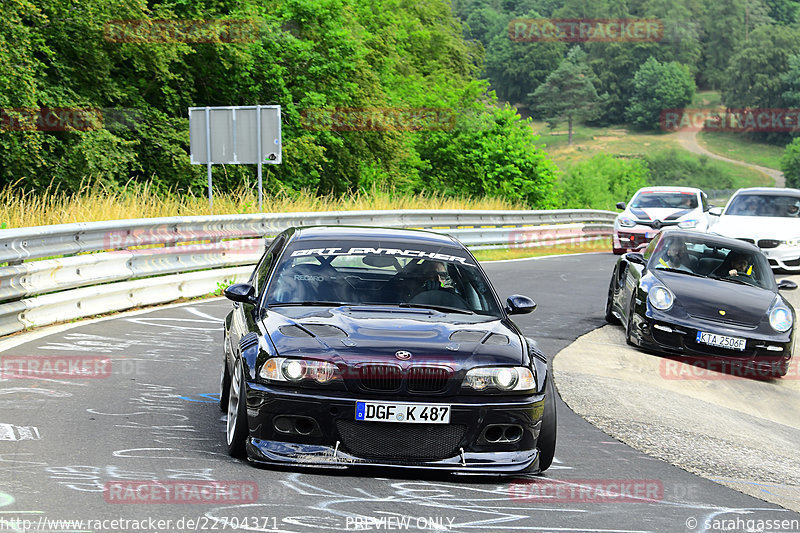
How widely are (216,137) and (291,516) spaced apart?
16.5 metres

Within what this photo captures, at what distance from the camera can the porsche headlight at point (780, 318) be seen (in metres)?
11.4

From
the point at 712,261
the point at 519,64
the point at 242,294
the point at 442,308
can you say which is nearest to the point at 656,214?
the point at 712,261

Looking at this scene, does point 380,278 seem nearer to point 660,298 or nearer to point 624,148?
point 660,298

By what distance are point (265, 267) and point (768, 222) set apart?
16939mm

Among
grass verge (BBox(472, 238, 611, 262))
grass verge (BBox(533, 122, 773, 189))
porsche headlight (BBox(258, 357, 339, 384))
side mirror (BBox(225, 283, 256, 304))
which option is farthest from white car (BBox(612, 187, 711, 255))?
grass verge (BBox(533, 122, 773, 189))

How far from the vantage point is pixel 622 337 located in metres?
12.5

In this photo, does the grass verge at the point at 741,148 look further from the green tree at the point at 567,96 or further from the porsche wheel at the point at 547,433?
the porsche wheel at the point at 547,433

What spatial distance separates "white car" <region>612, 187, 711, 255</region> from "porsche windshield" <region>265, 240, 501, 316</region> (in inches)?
749

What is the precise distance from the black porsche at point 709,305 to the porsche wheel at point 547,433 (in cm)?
575

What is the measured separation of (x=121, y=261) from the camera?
493 inches

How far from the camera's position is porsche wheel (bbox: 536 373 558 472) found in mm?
5790

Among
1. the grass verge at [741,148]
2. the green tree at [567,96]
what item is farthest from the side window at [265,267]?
the green tree at [567,96]

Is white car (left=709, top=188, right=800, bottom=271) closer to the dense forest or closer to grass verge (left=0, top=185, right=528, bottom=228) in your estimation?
grass verge (left=0, top=185, right=528, bottom=228)

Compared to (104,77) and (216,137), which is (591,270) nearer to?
(216,137)
